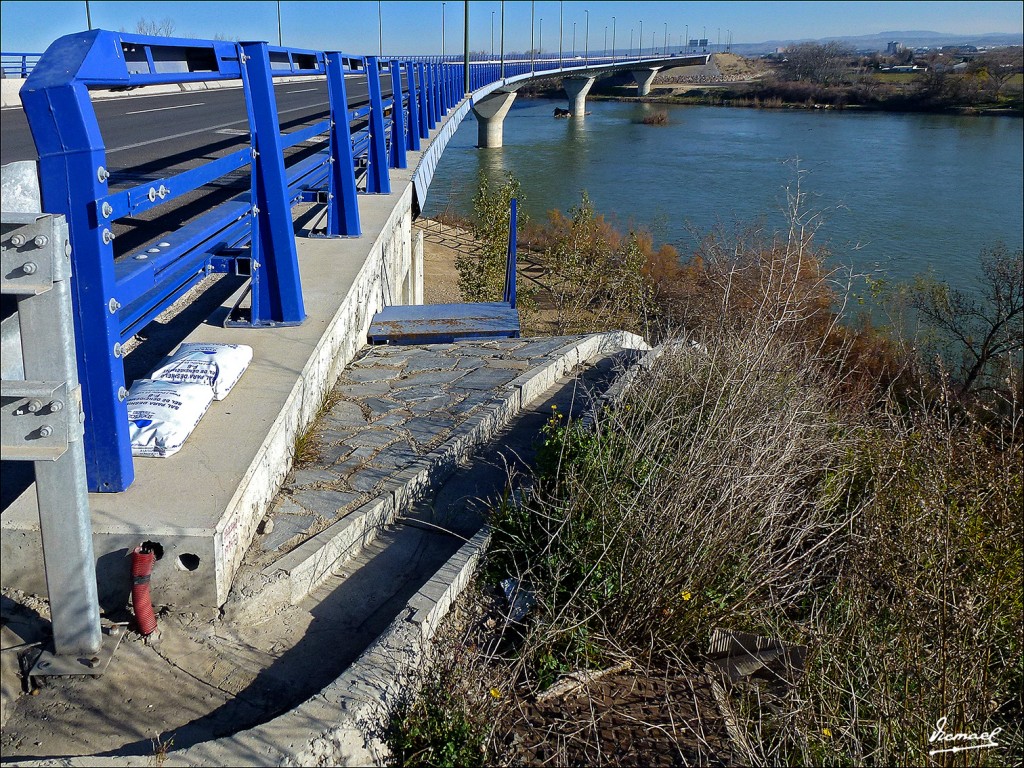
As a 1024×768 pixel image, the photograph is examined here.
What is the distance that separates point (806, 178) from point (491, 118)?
2030cm

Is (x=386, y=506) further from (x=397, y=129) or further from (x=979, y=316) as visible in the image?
(x=979, y=316)

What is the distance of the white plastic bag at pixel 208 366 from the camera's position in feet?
13.1

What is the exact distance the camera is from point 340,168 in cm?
731

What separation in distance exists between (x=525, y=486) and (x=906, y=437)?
2503 mm

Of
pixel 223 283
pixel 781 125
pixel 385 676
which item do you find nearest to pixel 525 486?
pixel 385 676

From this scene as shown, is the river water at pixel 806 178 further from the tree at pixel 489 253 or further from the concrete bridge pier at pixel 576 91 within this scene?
the concrete bridge pier at pixel 576 91

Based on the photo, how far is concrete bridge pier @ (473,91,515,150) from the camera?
45.4 metres

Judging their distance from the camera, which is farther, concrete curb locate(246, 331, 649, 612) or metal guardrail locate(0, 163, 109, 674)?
concrete curb locate(246, 331, 649, 612)

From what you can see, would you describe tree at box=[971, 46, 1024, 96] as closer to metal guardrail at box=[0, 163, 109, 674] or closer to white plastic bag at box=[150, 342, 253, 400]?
white plastic bag at box=[150, 342, 253, 400]

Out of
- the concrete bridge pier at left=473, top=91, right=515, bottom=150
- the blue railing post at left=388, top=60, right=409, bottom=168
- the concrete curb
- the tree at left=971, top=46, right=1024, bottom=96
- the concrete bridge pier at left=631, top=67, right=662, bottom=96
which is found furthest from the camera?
the concrete bridge pier at left=631, top=67, right=662, bottom=96

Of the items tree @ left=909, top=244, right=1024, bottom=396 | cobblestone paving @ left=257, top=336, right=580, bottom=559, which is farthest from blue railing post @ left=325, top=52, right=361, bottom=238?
tree @ left=909, top=244, right=1024, bottom=396

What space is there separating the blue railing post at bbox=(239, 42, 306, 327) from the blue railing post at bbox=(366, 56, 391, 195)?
4.69m

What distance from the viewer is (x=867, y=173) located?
1253 inches

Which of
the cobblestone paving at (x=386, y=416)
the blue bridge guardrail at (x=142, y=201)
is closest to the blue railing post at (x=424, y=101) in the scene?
the blue bridge guardrail at (x=142, y=201)
